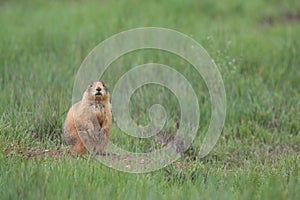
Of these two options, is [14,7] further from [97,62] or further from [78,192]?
[78,192]

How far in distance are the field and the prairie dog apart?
0.21 meters

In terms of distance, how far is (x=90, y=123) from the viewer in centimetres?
622

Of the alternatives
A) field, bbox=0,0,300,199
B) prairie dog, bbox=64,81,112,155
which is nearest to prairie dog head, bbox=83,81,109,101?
prairie dog, bbox=64,81,112,155

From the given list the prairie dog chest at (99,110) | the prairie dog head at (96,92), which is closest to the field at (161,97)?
the prairie dog chest at (99,110)

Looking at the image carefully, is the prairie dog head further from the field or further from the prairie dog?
the field

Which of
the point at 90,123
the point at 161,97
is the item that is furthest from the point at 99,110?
the point at 161,97

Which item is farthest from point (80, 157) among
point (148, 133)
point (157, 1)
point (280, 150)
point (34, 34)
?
point (157, 1)

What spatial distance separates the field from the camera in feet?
17.6

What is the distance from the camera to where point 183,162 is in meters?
6.47

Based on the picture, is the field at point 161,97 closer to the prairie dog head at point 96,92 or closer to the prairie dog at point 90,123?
the prairie dog at point 90,123

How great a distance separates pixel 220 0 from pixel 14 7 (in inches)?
173

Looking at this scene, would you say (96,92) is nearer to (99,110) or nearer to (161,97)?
(99,110)

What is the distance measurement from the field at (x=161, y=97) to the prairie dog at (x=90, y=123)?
214mm

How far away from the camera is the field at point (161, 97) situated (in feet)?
17.6
